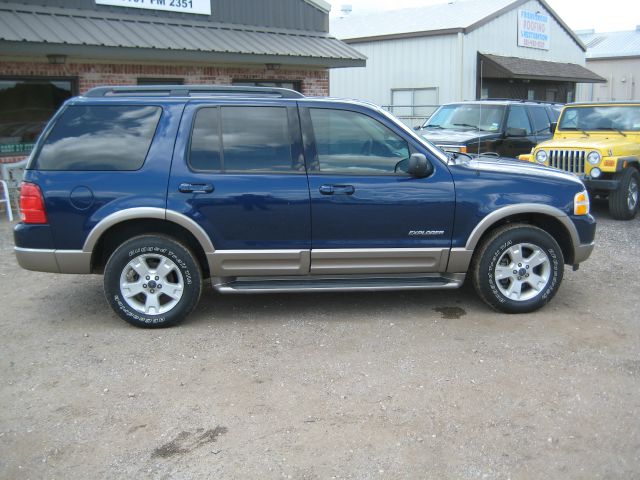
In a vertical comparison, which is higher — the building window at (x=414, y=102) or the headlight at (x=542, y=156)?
the building window at (x=414, y=102)

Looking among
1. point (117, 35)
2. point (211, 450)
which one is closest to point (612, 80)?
point (117, 35)

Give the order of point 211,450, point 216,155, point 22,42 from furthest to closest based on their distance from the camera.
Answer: point 22,42
point 216,155
point 211,450

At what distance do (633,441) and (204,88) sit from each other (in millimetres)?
4104

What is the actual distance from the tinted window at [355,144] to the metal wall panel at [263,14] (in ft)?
26.1

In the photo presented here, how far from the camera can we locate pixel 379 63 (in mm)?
21734

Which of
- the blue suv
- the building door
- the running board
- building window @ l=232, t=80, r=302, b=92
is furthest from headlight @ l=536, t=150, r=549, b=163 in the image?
building window @ l=232, t=80, r=302, b=92

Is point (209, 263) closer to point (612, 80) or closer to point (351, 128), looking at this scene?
point (351, 128)

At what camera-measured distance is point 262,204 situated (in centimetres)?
515

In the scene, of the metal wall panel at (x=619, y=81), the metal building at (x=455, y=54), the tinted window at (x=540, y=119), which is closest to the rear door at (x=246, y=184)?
the tinted window at (x=540, y=119)

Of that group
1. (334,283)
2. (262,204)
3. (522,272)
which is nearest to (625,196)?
(522,272)

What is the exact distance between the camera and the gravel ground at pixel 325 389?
3381mm

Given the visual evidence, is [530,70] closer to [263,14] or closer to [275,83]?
[275,83]

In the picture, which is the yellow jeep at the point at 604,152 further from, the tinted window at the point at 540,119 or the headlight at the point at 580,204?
the headlight at the point at 580,204

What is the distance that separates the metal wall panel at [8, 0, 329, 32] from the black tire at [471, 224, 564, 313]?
9.04 metres
